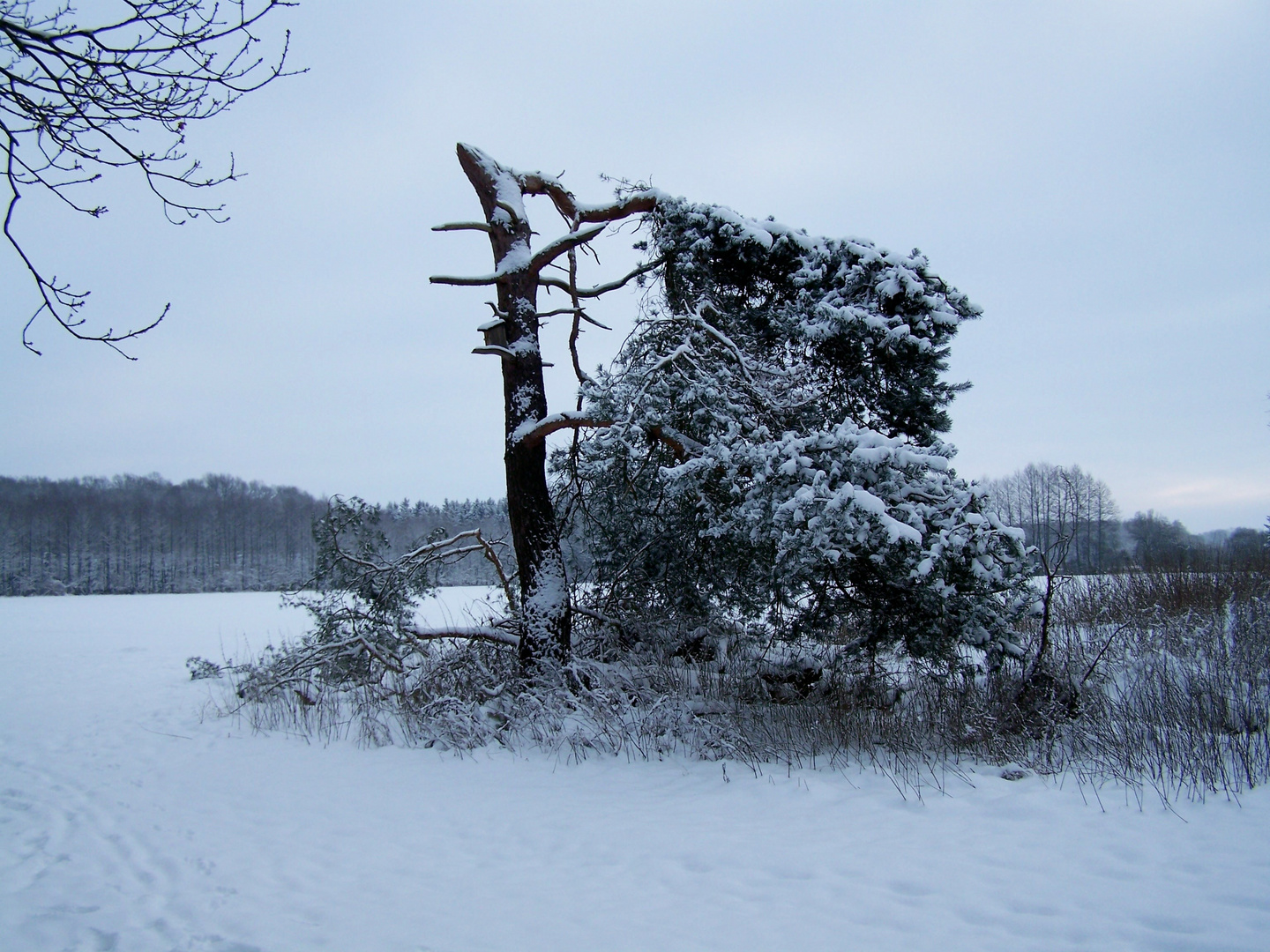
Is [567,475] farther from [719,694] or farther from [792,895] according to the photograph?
[792,895]

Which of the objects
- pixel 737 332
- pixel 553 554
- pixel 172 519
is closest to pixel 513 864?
pixel 553 554

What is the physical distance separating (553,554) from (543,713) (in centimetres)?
195

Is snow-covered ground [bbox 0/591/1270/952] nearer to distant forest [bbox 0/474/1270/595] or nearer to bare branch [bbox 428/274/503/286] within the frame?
bare branch [bbox 428/274/503/286]

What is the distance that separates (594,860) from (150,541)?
236 ft

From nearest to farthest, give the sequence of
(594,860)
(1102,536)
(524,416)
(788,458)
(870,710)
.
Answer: (594,860) < (788,458) < (870,710) < (524,416) < (1102,536)

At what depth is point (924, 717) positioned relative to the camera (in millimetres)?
6344

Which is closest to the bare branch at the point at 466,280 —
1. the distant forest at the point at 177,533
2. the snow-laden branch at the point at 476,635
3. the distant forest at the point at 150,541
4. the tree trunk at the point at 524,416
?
the tree trunk at the point at 524,416

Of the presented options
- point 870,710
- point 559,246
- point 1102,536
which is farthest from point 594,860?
point 1102,536

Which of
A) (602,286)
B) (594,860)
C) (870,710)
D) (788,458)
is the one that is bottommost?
(594,860)

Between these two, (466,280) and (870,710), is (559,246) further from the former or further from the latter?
(870,710)

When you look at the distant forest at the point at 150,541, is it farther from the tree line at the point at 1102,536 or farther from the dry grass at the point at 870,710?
the dry grass at the point at 870,710

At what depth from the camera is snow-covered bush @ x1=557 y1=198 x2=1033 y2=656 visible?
5.45 m

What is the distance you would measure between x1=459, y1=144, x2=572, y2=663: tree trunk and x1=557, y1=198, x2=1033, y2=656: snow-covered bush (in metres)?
0.58

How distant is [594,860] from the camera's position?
409 cm
